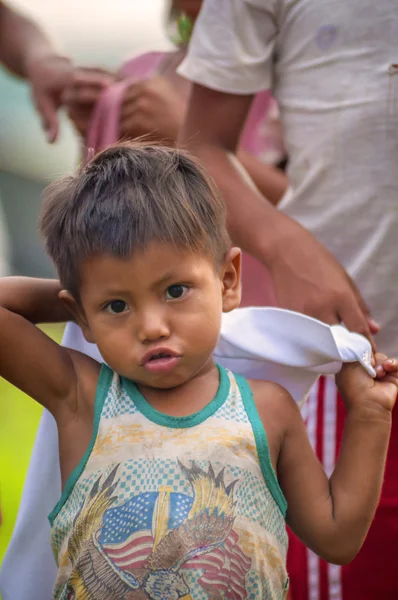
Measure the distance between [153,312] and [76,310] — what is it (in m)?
0.21

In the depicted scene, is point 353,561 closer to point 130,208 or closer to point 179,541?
point 179,541

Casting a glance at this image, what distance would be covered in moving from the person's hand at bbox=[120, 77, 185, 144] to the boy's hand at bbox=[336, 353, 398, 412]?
3.91 feet

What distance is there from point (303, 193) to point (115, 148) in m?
0.53

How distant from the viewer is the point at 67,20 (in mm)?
4934

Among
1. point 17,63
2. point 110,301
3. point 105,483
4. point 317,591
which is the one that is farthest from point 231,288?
point 17,63

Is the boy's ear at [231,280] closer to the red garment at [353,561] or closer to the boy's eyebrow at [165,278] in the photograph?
the boy's eyebrow at [165,278]

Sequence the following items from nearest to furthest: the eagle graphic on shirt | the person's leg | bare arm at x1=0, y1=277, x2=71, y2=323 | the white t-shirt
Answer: the eagle graphic on shirt → bare arm at x1=0, y1=277, x2=71, y2=323 → the white t-shirt → the person's leg

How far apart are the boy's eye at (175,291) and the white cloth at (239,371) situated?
0.73 ft

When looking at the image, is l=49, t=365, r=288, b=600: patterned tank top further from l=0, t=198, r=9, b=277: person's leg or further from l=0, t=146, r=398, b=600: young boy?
l=0, t=198, r=9, b=277: person's leg

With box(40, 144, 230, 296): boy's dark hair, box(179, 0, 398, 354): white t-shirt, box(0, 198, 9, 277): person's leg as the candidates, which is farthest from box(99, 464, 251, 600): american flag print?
box(0, 198, 9, 277): person's leg

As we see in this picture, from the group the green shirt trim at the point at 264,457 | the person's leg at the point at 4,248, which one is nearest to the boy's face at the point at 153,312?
the green shirt trim at the point at 264,457

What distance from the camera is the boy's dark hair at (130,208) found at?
4.43 feet

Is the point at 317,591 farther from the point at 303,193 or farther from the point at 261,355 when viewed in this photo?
the point at 303,193

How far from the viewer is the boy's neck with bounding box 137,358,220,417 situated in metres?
1.40
